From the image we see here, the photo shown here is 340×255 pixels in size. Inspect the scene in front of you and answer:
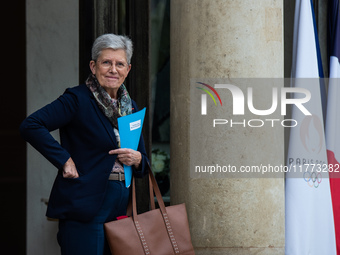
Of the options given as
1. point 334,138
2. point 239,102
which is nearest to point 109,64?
point 239,102

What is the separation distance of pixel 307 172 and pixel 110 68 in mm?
2345

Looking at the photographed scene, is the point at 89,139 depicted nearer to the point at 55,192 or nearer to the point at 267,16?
the point at 55,192

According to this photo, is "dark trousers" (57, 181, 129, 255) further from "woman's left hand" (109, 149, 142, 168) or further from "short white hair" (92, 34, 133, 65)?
"short white hair" (92, 34, 133, 65)

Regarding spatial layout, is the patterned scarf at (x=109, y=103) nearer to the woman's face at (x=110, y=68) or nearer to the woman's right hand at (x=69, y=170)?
the woman's face at (x=110, y=68)

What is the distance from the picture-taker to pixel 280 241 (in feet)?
13.6

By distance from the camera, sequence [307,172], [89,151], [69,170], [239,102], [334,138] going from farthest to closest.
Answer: [334,138] → [307,172] → [239,102] → [89,151] → [69,170]

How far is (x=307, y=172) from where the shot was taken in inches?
189

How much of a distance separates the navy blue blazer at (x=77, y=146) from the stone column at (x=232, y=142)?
115cm

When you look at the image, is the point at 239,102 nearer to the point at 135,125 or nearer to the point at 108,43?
the point at 135,125

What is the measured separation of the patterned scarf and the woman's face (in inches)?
1.6
